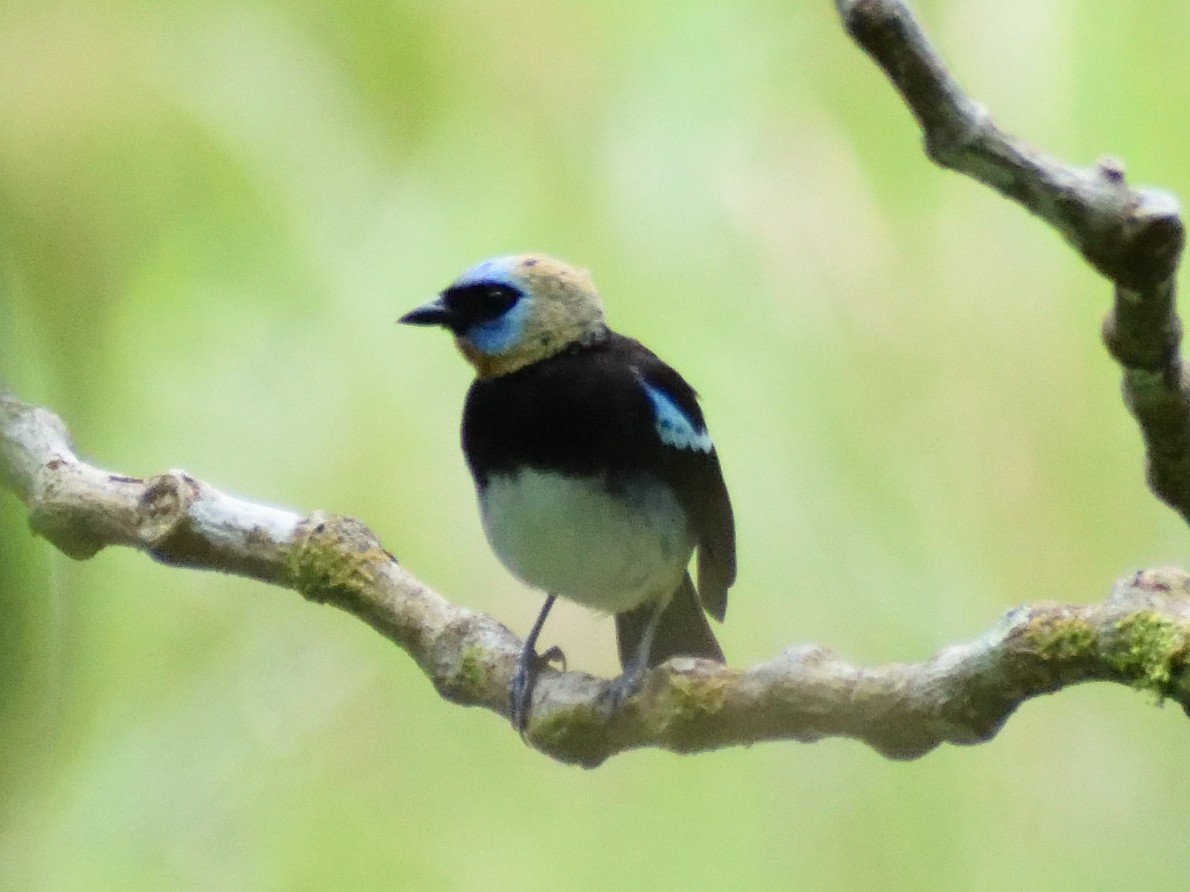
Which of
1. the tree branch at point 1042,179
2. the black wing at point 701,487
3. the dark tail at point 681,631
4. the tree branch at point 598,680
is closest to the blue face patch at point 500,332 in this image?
the black wing at point 701,487

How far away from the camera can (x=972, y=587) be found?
6.37 feet

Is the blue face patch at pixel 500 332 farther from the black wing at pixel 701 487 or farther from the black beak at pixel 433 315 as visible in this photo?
the black wing at pixel 701 487

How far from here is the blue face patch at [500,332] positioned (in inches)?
65.8

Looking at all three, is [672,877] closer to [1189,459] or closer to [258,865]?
[258,865]

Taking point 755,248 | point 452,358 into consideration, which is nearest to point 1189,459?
point 755,248

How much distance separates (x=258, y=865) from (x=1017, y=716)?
108 cm

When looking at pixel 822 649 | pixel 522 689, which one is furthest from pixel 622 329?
pixel 822 649

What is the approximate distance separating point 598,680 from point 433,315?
0.50 m

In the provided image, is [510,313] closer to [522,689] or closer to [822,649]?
[522,689]

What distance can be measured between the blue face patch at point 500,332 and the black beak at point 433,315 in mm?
A: 32

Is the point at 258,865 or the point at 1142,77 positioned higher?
the point at 1142,77

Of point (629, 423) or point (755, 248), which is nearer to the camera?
point (629, 423)

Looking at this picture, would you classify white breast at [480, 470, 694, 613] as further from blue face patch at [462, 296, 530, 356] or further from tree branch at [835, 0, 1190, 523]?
tree branch at [835, 0, 1190, 523]

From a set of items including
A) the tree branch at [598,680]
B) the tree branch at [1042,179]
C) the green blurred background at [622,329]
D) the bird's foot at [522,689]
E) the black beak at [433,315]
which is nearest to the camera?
the tree branch at [1042,179]
